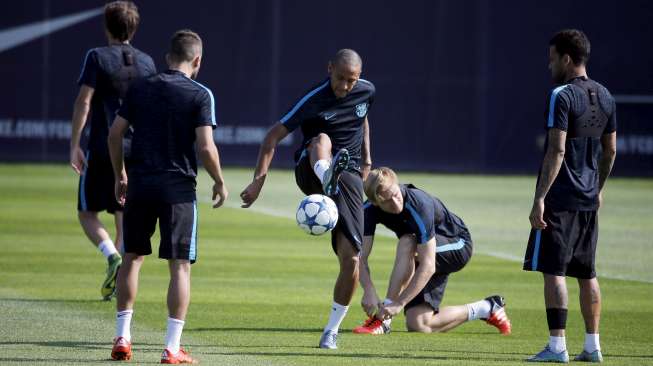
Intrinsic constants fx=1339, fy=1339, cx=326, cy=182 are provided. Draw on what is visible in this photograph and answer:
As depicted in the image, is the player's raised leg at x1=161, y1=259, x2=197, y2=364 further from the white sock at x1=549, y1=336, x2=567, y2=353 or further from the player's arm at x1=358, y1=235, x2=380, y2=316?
the white sock at x1=549, y1=336, x2=567, y2=353

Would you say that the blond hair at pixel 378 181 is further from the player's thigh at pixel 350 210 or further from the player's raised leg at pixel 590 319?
the player's raised leg at pixel 590 319

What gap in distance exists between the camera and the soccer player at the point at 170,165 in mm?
8195

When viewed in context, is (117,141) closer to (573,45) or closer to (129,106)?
(129,106)

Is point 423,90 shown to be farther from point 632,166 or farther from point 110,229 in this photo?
point 110,229

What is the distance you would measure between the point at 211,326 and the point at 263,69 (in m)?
21.9

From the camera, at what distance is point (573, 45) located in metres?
8.66

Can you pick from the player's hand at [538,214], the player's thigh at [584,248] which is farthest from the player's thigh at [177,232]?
the player's thigh at [584,248]

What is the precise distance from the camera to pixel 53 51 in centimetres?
Result: 3188

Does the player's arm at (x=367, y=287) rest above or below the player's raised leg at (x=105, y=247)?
above

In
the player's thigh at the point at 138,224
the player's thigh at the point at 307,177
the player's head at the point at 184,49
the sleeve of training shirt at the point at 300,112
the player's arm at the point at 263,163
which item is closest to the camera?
the player's head at the point at 184,49

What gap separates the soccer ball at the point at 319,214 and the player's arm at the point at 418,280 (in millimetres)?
650

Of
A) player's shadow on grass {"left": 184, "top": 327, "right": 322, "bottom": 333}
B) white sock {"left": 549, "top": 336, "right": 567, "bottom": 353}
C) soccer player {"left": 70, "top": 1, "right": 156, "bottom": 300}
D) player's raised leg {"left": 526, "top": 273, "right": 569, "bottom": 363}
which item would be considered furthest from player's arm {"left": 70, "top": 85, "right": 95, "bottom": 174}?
white sock {"left": 549, "top": 336, "right": 567, "bottom": 353}

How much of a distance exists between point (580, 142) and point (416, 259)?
2.05 m

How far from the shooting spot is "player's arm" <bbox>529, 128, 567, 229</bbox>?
855 cm
